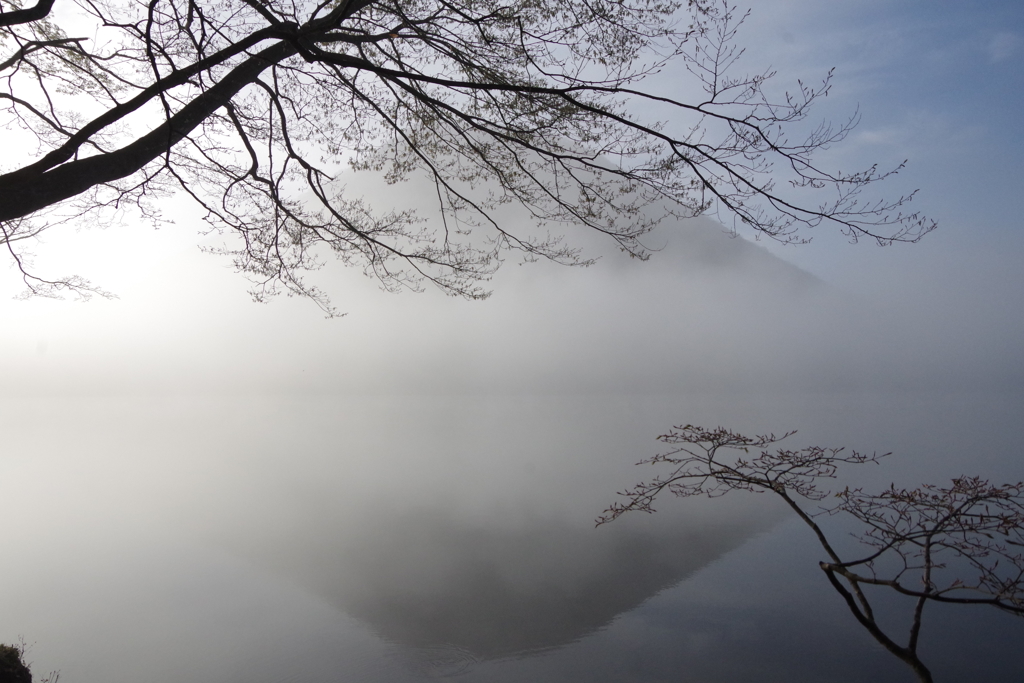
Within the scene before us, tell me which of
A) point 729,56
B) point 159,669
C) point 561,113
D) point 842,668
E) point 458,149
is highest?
point 458,149

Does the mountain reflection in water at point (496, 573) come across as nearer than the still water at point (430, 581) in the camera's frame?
No

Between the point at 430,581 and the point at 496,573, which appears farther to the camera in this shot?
the point at 496,573

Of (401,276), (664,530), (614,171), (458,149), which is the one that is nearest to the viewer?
(614,171)

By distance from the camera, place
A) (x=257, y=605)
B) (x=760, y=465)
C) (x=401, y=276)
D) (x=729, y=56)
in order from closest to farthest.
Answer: (x=760, y=465) → (x=729, y=56) → (x=401, y=276) → (x=257, y=605)

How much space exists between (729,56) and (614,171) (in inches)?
29.6

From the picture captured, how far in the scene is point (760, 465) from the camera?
177cm

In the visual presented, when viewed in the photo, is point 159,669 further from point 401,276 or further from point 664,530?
point 664,530

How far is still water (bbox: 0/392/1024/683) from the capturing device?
18.0 ft

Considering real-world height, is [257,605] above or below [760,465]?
below

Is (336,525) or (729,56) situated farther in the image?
(336,525)

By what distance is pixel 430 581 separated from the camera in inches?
304

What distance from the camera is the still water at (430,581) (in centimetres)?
549

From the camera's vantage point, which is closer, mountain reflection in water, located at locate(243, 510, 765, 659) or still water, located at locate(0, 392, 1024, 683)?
still water, located at locate(0, 392, 1024, 683)

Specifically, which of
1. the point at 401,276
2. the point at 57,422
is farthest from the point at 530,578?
the point at 57,422
